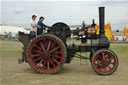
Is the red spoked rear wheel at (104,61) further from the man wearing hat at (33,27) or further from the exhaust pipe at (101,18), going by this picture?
the man wearing hat at (33,27)

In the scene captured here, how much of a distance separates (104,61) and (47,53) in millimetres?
2168

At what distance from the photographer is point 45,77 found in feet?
19.9

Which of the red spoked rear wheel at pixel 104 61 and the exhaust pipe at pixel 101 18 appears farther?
the exhaust pipe at pixel 101 18

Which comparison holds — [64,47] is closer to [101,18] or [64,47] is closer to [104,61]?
[104,61]

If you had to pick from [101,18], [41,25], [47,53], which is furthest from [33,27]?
[101,18]

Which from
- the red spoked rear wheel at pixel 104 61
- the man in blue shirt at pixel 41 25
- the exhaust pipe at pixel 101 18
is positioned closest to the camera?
the red spoked rear wheel at pixel 104 61

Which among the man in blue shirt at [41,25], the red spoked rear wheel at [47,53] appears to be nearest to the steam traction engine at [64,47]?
the red spoked rear wheel at [47,53]

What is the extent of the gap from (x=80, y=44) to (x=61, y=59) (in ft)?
3.61

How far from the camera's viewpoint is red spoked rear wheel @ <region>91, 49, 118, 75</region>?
251 inches

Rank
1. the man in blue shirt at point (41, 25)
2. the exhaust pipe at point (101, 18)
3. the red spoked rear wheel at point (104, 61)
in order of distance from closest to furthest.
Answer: the red spoked rear wheel at point (104, 61), the exhaust pipe at point (101, 18), the man in blue shirt at point (41, 25)

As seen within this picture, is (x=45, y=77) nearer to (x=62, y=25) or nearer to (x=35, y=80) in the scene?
(x=35, y=80)

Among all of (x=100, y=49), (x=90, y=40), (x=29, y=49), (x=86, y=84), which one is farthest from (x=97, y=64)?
(x=29, y=49)

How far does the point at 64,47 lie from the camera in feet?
21.0

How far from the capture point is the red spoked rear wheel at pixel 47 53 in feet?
21.2
